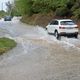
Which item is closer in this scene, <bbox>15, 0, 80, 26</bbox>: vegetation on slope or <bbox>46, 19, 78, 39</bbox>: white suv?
<bbox>46, 19, 78, 39</bbox>: white suv

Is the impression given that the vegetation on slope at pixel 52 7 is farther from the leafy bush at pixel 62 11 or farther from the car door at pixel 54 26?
the car door at pixel 54 26

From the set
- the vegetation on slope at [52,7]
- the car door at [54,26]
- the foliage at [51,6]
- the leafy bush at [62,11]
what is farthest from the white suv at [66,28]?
the leafy bush at [62,11]

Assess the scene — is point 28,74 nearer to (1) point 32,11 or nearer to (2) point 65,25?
(2) point 65,25

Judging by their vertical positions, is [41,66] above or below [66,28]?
above

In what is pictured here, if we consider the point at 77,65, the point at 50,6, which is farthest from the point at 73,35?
the point at 50,6

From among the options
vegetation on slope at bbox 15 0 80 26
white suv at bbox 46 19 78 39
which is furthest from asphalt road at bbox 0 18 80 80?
vegetation on slope at bbox 15 0 80 26

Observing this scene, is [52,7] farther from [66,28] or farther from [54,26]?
[66,28]

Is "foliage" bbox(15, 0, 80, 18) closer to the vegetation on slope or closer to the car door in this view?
the vegetation on slope

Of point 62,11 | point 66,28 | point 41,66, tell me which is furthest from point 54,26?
point 62,11

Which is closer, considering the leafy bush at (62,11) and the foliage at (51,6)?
the foliage at (51,6)

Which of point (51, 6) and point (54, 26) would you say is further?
point (51, 6)

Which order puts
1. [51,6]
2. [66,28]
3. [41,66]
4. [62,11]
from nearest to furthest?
[41,66] < [66,28] < [62,11] < [51,6]

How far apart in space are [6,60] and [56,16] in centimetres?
3848

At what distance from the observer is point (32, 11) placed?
69.9 meters
